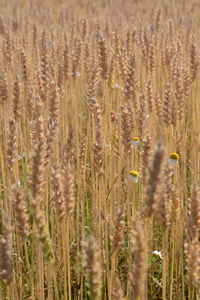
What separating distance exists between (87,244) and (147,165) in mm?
437

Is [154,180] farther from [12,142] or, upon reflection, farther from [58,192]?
[12,142]

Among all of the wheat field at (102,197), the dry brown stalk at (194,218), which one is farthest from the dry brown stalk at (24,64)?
the dry brown stalk at (194,218)

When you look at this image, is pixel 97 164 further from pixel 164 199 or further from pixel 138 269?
pixel 138 269

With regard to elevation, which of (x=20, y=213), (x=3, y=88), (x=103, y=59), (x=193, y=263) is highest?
(x=103, y=59)

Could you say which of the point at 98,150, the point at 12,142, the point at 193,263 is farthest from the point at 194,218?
the point at 12,142

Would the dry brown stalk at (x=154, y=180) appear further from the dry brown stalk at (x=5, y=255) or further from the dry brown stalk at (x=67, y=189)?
the dry brown stalk at (x=5, y=255)

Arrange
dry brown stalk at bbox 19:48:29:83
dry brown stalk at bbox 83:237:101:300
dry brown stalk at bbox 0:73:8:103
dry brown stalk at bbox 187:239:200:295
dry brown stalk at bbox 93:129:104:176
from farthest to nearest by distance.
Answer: dry brown stalk at bbox 19:48:29:83, dry brown stalk at bbox 0:73:8:103, dry brown stalk at bbox 93:129:104:176, dry brown stalk at bbox 187:239:200:295, dry brown stalk at bbox 83:237:101:300

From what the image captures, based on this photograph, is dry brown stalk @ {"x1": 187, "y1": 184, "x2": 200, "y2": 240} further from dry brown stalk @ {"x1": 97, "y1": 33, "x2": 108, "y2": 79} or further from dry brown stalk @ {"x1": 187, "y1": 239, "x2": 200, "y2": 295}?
dry brown stalk @ {"x1": 97, "y1": 33, "x2": 108, "y2": 79}

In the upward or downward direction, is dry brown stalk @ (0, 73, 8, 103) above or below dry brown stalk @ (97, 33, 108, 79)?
below

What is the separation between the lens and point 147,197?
3.27 feet

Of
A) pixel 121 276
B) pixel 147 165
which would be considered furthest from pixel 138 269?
pixel 121 276

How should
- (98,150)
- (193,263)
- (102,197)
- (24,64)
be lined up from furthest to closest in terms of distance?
1. (24,64)
2. (102,197)
3. (98,150)
4. (193,263)

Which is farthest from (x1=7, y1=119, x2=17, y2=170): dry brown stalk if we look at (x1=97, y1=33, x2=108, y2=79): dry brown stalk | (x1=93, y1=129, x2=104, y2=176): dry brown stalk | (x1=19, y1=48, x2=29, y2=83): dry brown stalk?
(x1=19, y1=48, x2=29, y2=83): dry brown stalk

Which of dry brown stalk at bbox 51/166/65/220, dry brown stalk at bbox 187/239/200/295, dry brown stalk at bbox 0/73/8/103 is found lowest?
dry brown stalk at bbox 187/239/200/295
